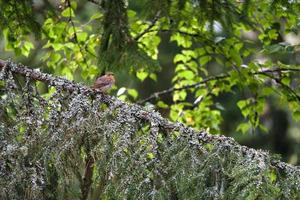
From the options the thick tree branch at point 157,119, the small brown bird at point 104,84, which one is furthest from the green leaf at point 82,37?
the thick tree branch at point 157,119

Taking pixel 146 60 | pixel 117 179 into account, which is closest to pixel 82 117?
pixel 117 179

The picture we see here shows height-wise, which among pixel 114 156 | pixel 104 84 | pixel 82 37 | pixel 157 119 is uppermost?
pixel 82 37

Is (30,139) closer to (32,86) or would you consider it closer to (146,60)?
(32,86)

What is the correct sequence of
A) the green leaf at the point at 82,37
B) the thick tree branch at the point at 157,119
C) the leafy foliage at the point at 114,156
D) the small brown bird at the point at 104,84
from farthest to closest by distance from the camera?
the green leaf at the point at 82,37, the small brown bird at the point at 104,84, the thick tree branch at the point at 157,119, the leafy foliage at the point at 114,156

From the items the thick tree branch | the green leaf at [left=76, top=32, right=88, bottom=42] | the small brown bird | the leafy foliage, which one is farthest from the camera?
the green leaf at [left=76, top=32, right=88, bottom=42]

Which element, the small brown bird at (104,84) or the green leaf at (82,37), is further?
the green leaf at (82,37)

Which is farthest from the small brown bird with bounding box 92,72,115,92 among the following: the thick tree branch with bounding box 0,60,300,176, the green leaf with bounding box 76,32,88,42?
the green leaf with bounding box 76,32,88,42

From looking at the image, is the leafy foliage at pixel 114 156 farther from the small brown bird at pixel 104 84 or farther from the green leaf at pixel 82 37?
the green leaf at pixel 82 37

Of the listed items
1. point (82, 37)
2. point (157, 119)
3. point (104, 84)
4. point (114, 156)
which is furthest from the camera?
point (82, 37)

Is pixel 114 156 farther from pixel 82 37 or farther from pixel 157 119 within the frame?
pixel 82 37

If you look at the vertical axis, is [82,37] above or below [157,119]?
above

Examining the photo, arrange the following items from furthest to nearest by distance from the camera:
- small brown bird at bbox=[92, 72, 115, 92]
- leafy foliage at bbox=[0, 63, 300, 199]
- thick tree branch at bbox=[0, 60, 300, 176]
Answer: small brown bird at bbox=[92, 72, 115, 92] < thick tree branch at bbox=[0, 60, 300, 176] < leafy foliage at bbox=[0, 63, 300, 199]

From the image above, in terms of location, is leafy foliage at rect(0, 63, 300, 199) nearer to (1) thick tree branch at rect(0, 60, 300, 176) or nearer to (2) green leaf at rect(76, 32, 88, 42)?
(1) thick tree branch at rect(0, 60, 300, 176)

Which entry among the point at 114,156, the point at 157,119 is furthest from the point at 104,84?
the point at 114,156
